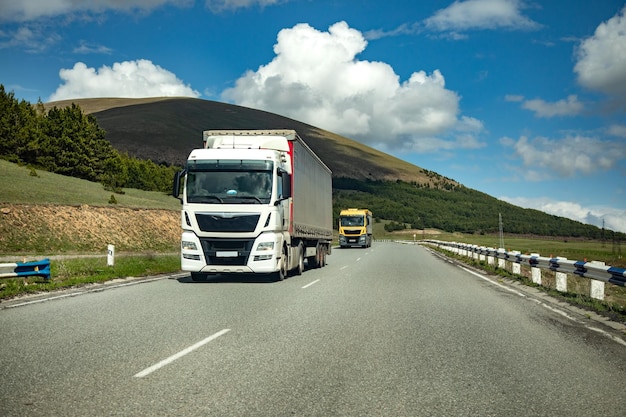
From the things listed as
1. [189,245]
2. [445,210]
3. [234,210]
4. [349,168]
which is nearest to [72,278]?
[189,245]

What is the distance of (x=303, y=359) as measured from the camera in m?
5.72

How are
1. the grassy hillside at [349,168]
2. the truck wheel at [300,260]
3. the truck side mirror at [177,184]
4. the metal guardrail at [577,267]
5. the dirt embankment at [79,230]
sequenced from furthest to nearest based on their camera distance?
the grassy hillside at [349,168], the dirt embankment at [79,230], the truck wheel at [300,260], the truck side mirror at [177,184], the metal guardrail at [577,267]

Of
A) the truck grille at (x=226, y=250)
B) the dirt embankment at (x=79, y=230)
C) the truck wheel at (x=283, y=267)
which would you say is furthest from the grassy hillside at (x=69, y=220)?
the truck wheel at (x=283, y=267)

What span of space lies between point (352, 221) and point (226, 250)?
35334 millimetres

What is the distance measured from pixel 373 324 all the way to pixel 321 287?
5.34 metres

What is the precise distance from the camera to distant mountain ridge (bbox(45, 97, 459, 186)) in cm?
13938

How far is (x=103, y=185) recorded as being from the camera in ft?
182

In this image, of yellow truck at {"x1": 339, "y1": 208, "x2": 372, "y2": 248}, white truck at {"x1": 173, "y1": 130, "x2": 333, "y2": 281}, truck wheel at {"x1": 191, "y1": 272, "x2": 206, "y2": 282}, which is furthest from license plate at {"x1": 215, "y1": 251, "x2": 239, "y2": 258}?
yellow truck at {"x1": 339, "y1": 208, "x2": 372, "y2": 248}

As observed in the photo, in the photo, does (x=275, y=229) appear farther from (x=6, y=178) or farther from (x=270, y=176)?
(x=6, y=178)

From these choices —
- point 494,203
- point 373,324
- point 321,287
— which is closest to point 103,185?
point 321,287

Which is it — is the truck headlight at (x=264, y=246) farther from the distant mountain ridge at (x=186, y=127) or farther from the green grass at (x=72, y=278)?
the distant mountain ridge at (x=186, y=127)

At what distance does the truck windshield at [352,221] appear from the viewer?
158ft

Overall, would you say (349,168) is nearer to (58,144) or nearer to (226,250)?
(58,144)

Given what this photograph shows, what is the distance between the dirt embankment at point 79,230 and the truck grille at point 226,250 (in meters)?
18.0
